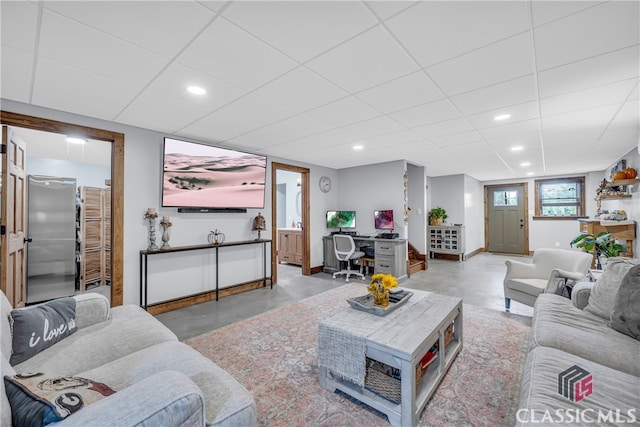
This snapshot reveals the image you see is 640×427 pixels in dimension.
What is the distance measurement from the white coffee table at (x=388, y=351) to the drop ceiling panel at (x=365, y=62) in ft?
6.08

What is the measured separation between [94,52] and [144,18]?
614mm

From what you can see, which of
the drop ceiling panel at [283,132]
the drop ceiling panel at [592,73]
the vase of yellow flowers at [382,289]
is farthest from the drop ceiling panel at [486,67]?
the vase of yellow flowers at [382,289]

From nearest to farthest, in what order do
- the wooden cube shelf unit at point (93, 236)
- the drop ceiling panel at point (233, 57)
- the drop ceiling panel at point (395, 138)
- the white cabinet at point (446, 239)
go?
the drop ceiling panel at point (233, 57)
the drop ceiling panel at point (395, 138)
the wooden cube shelf unit at point (93, 236)
the white cabinet at point (446, 239)

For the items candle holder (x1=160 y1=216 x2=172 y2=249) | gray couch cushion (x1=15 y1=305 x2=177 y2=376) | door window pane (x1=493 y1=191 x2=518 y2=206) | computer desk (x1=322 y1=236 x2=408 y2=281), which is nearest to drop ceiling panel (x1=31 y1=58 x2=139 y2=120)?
candle holder (x1=160 y1=216 x2=172 y2=249)

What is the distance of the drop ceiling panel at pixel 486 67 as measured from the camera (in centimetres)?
175

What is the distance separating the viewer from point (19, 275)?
10.4 feet

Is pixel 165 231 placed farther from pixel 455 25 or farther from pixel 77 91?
pixel 455 25

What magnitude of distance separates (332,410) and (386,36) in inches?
92.7

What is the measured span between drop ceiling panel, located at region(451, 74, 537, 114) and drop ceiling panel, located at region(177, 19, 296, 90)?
1.65 m

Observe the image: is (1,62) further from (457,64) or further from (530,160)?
(530,160)

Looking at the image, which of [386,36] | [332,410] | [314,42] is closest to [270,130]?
[314,42]

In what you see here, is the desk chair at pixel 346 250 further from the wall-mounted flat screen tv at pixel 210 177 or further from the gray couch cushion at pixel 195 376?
the gray couch cushion at pixel 195 376

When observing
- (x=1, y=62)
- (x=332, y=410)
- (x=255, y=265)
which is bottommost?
(x=332, y=410)

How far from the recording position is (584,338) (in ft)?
5.53
